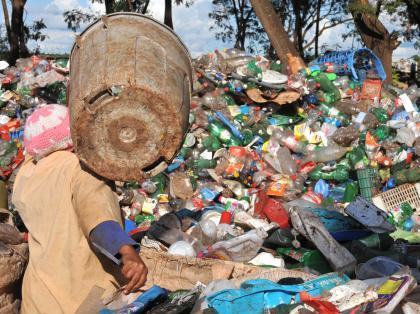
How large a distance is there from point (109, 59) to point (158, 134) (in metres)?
0.34

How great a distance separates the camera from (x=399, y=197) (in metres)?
7.04

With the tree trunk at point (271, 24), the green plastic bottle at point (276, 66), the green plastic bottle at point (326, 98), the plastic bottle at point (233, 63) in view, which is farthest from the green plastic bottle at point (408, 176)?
the tree trunk at point (271, 24)

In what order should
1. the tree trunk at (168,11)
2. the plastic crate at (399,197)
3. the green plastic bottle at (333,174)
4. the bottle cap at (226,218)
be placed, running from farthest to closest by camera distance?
the tree trunk at (168,11) → the green plastic bottle at (333,174) → the plastic crate at (399,197) → the bottle cap at (226,218)

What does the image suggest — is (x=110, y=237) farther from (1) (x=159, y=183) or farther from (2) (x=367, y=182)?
(2) (x=367, y=182)

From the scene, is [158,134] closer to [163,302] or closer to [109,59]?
[109,59]

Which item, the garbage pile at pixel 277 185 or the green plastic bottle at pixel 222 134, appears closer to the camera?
the garbage pile at pixel 277 185

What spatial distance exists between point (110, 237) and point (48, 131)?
55 cm

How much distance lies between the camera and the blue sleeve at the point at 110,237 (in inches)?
89.8

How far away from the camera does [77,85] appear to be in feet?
8.47

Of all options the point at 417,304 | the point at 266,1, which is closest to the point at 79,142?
the point at 417,304

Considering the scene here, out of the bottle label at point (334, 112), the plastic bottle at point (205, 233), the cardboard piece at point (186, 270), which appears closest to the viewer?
the cardboard piece at point (186, 270)

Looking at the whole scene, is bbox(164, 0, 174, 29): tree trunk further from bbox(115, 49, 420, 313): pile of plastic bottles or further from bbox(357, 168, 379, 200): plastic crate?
bbox(357, 168, 379, 200): plastic crate

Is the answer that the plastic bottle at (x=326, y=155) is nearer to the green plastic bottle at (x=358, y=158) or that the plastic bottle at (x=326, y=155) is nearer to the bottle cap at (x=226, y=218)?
the green plastic bottle at (x=358, y=158)

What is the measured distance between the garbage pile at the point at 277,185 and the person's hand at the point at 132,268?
54 centimetres
